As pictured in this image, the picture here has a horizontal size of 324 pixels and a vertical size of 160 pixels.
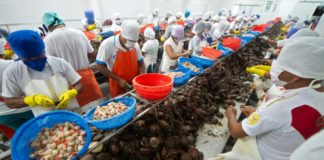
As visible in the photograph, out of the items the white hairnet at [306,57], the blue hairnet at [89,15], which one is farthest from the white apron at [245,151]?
the blue hairnet at [89,15]

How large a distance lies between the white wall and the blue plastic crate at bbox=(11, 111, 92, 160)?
723 centimetres

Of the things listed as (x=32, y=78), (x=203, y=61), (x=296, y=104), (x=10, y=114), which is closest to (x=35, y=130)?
(x=32, y=78)

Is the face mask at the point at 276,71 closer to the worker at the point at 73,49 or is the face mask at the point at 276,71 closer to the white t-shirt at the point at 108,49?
the white t-shirt at the point at 108,49

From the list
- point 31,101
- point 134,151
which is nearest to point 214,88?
point 134,151

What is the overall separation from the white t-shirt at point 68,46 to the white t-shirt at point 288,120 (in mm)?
2479

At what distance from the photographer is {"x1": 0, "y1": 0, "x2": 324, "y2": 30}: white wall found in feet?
23.1

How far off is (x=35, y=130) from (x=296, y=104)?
1765 millimetres

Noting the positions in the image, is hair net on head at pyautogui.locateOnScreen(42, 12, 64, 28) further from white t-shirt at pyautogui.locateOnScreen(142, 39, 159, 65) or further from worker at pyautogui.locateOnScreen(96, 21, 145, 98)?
white t-shirt at pyautogui.locateOnScreen(142, 39, 159, 65)

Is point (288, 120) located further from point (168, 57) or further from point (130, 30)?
point (168, 57)

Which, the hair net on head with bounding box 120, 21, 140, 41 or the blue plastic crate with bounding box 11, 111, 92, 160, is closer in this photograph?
the blue plastic crate with bounding box 11, 111, 92, 160

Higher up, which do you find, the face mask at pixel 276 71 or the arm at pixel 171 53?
the face mask at pixel 276 71

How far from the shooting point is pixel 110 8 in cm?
995

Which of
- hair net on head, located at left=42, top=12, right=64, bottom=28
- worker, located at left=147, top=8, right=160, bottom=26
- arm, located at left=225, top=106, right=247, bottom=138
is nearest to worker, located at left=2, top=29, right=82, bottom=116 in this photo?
hair net on head, located at left=42, top=12, right=64, bottom=28

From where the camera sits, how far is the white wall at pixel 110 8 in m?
7.04
